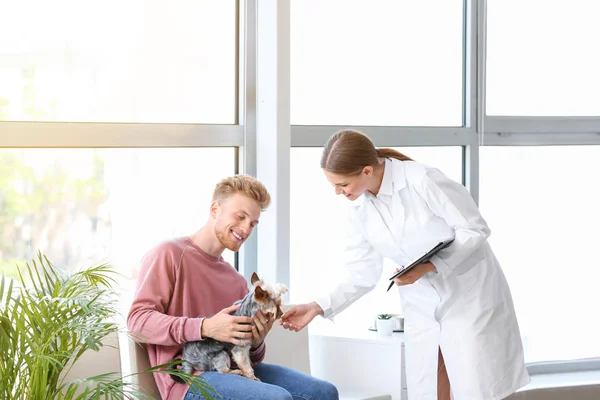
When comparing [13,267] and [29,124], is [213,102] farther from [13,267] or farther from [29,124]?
A: [13,267]

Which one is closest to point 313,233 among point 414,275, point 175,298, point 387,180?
point 387,180

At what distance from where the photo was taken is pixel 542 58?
14.6 feet

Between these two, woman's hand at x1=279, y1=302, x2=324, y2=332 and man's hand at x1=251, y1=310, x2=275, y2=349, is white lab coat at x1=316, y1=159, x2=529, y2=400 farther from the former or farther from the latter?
man's hand at x1=251, y1=310, x2=275, y2=349

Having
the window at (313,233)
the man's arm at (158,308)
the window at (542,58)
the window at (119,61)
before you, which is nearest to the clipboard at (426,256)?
the man's arm at (158,308)

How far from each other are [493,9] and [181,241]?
244cm

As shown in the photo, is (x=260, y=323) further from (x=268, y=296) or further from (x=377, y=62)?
(x=377, y=62)

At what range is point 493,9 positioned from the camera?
14.3ft

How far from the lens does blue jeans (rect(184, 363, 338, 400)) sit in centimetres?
244

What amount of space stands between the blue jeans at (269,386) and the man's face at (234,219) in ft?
1.40

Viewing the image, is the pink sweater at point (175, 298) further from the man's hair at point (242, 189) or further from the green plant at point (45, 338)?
the green plant at point (45, 338)

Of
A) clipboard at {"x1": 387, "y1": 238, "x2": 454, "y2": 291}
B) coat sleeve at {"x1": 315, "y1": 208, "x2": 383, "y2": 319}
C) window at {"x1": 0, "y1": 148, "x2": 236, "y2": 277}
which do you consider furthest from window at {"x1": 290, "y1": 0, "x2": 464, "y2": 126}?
clipboard at {"x1": 387, "y1": 238, "x2": 454, "y2": 291}

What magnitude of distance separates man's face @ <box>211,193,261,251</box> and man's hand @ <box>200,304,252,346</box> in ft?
0.93

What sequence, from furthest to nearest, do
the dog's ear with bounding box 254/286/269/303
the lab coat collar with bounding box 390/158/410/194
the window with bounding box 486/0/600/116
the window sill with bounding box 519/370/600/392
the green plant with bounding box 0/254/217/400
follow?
the window with bounding box 486/0/600/116
the window sill with bounding box 519/370/600/392
the lab coat collar with bounding box 390/158/410/194
the dog's ear with bounding box 254/286/269/303
the green plant with bounding box 0/254/217/400

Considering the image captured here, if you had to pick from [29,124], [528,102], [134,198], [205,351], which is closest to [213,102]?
[134,198]
